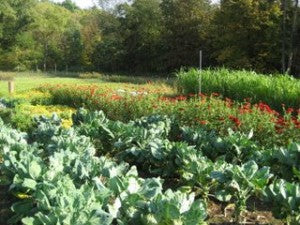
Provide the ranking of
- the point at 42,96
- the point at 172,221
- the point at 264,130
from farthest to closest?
→ the point at 42,96, the point at 264,130, the point at 172,221

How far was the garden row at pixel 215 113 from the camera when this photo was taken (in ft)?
25.6

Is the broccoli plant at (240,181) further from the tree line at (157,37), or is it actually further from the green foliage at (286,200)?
the tree line at (157,37)

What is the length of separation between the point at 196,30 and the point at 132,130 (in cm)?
2893

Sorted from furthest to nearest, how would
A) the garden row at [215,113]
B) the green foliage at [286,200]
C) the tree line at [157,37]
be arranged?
the tree line at [157,37] → the garden row at [215,113] → the green foliage at [286,200]

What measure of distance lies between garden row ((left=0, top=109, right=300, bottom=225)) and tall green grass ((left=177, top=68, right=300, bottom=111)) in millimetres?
4686

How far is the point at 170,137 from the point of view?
8992mm

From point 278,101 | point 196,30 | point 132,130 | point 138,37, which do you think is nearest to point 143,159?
point 132,130

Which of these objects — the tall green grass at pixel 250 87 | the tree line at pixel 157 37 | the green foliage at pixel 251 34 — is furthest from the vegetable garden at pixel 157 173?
the tree line at pixel 157 37

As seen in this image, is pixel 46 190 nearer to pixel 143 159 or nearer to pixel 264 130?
pixel 143 159

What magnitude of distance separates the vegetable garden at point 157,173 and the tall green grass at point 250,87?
2539 mm

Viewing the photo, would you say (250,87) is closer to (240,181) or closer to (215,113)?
(215,113)

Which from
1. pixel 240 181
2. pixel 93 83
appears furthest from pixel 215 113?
pixel 93 83

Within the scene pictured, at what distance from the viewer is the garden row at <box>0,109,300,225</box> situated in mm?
3959

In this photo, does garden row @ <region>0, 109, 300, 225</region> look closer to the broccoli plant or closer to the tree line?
the broccoli plant
